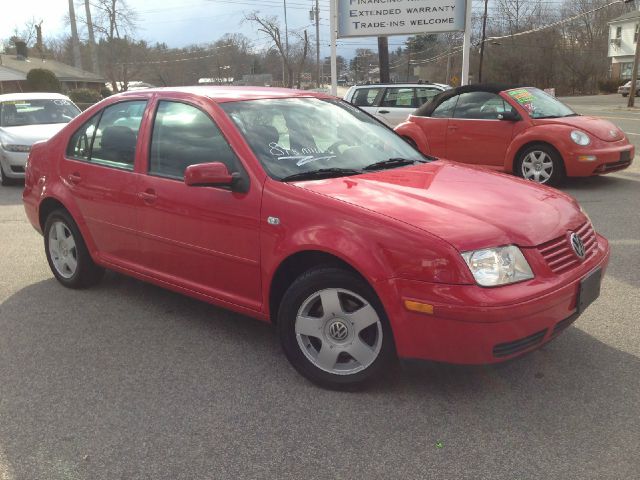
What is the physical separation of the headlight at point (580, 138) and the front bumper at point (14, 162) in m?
8.91

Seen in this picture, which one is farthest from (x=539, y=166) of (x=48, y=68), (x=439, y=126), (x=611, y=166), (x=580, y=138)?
(x=48, y=68)

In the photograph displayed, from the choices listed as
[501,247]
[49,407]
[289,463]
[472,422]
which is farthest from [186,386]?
[501,247]

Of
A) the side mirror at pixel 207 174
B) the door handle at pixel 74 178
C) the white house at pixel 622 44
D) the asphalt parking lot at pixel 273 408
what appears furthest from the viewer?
the white house at pixel 622 44

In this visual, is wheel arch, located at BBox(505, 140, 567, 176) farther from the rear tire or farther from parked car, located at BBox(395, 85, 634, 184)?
the rear tire

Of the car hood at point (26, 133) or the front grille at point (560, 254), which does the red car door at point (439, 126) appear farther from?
the front grille at point (560, 254)

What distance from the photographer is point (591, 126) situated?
8.48m

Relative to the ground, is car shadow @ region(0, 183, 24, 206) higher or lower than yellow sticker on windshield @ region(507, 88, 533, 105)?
lower

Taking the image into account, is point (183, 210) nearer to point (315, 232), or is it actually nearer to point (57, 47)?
point (315, 232)

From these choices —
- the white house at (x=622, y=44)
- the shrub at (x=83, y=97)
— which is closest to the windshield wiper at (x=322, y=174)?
the shrub at (x=83, y=97)

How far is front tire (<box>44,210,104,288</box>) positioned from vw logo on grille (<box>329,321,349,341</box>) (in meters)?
2.45

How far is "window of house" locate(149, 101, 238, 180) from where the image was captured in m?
3.56

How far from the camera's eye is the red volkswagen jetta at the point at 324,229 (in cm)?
271

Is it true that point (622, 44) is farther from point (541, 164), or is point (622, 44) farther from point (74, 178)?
point (74, 178)

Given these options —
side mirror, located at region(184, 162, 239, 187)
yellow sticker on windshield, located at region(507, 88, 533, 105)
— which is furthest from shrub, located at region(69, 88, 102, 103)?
side mirror, located at region(184, 162, 239, 187)
